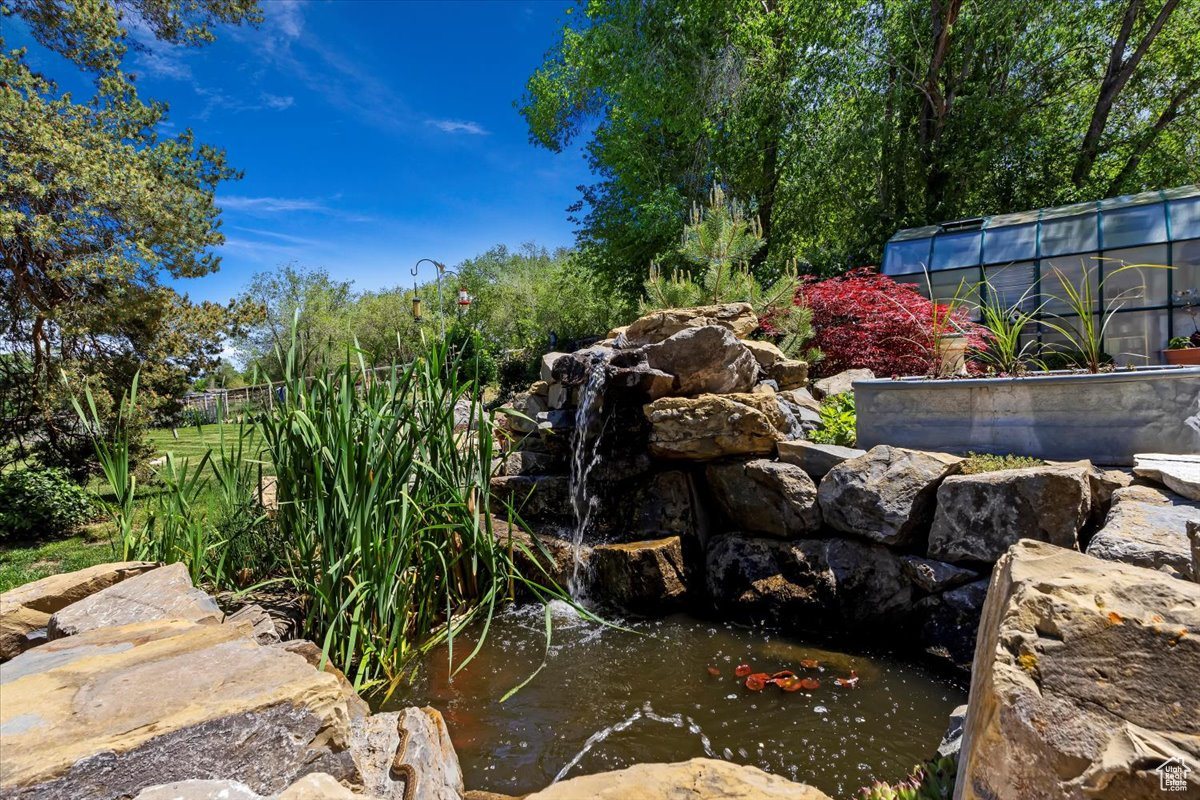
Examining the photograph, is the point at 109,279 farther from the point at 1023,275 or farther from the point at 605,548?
the point at 1023,275

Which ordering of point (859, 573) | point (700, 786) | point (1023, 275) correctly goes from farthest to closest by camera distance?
1. point (1023, 275)
2. point (859, 573)
3. point (700, 786)

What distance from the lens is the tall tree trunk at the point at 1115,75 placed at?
10.3 metres

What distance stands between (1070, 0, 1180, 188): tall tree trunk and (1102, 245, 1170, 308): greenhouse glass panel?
4268 mm

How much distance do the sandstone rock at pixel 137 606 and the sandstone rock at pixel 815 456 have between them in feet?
11.2

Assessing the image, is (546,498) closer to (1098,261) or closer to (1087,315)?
(1087,315)

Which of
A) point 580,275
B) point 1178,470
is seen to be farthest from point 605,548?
point 580,275

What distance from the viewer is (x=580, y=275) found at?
2072 centimetres

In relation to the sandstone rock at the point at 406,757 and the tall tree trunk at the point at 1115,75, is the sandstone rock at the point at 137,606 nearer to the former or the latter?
the sandstone rock at the point at 406,757

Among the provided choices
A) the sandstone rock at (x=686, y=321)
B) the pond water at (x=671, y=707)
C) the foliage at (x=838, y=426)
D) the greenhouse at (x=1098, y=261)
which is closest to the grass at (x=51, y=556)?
the pond water at (x=671, y=707)

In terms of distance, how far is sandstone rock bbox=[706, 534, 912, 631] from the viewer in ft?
11.5

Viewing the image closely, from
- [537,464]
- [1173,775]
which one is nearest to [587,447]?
[537,464]

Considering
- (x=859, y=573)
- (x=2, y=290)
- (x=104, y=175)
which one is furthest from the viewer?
(x=2, y=290)

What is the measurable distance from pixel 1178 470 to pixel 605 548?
3.15 meters

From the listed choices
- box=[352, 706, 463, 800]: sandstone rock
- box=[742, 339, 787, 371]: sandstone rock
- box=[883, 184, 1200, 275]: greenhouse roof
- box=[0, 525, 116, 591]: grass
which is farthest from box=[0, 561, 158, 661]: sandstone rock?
box=[883, 184, 1200, 275]: greenhouse roof
